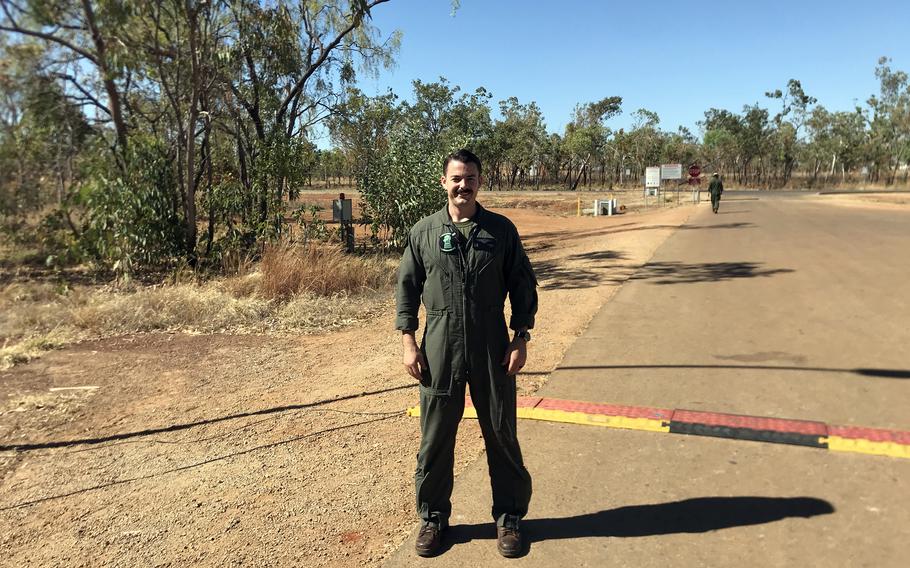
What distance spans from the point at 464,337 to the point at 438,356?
0.15 meters

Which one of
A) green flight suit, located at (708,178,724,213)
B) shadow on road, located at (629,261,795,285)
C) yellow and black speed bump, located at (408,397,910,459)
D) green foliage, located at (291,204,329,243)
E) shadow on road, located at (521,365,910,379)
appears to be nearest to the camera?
yellow and black speed bump, located at (408,397,910,459)

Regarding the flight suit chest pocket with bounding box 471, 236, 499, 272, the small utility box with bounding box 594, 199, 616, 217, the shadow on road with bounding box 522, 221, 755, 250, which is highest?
the flight suit chest pocket with bounding box 471, 236, 499, 272

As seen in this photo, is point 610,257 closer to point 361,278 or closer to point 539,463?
point 361,278

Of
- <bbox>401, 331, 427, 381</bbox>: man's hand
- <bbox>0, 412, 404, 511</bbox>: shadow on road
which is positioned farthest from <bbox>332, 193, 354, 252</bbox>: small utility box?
<bbox>401, 331, 427, 381</bbox>: man's hand

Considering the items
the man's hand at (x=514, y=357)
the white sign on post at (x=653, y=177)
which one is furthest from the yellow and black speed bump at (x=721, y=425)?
the white sign on post at (x=653, y=177)

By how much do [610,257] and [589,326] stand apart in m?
6.56

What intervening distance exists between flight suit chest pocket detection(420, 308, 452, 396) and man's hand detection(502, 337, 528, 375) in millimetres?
262

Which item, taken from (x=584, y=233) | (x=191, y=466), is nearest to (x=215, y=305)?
(x=191, y=466)

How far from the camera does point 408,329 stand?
113 inches

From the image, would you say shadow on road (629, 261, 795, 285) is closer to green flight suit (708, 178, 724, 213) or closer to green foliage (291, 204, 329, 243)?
A: green foliage (291, 204, 329, 243)

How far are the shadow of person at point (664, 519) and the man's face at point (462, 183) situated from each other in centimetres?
161

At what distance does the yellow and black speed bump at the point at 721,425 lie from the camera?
3.80m

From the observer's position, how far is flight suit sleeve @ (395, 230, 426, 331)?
2.88 m

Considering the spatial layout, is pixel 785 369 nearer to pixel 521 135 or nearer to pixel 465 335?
pixel 465 335
